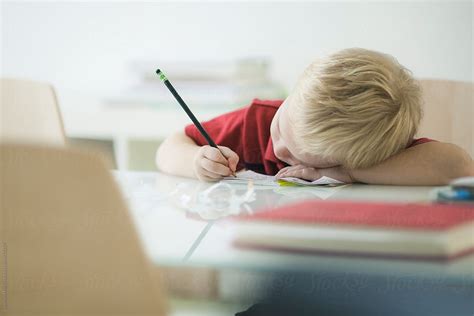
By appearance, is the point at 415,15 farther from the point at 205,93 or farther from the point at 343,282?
the point at 343,282

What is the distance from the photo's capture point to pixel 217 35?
2533 millimetres

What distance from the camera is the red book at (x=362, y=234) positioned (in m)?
0.53

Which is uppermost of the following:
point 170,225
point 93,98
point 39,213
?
point 39,213

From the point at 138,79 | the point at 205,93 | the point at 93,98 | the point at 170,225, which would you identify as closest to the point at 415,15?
the point at 205,93

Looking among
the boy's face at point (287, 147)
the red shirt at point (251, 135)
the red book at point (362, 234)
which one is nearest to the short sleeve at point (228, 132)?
the red shirt at point (251, 135)

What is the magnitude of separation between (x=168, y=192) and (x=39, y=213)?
0.47 meters

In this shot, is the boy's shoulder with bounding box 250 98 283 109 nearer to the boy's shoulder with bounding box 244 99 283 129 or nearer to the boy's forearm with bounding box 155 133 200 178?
the boy's shoulder with bounding box 244 99 283 129

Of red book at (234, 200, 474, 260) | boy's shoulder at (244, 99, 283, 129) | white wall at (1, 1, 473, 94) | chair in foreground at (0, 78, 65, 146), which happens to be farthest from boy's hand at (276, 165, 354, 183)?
white wall at (1, 1, 473, 94)

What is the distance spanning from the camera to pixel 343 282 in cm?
80

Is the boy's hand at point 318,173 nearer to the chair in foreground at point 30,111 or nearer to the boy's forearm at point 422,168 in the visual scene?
the boy's forearm at point 422,168

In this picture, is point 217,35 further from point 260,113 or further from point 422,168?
point 422,168

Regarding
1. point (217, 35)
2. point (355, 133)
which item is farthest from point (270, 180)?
point (217, 35)

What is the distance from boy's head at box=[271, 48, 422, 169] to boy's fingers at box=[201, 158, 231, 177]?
0.12m

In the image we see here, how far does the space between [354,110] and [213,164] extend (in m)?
0.25
